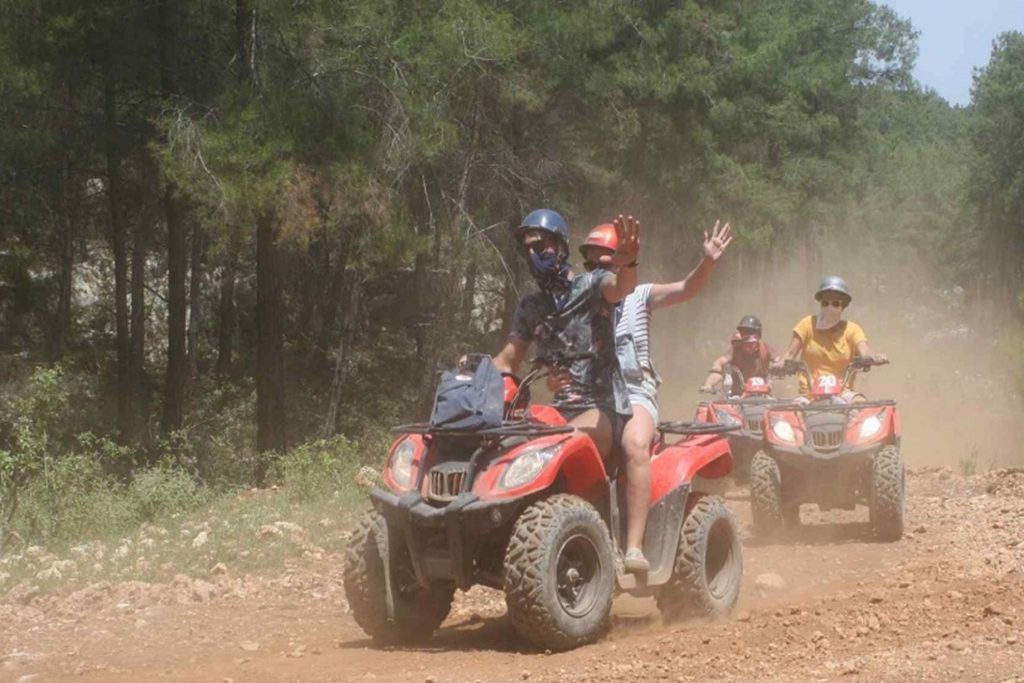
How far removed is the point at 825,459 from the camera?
12852 mm

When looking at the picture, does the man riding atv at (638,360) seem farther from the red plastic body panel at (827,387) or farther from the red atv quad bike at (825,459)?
the red plastic body panel at (827,387)

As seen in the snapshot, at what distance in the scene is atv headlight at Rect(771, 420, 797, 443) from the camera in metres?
13.1

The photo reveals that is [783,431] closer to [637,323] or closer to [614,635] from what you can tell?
[637,323]

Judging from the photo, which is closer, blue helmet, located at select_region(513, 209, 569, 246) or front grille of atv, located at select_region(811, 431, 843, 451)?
blue helmet, located at select_region(513, 209, 569, 246)

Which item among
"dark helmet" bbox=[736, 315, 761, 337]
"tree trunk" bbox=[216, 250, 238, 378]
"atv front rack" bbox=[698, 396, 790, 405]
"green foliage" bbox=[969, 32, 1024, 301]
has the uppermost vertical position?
"green foliage" bbox=[969, 32, 1024, 301]

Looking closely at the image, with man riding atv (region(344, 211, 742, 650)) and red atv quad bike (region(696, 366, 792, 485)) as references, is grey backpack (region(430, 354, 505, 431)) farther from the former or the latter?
red atv quad bike (region(696, 366, 792, 485))

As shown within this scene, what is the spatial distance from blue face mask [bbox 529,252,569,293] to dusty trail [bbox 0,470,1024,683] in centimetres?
189

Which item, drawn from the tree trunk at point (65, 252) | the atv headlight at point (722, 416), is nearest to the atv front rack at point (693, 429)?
the atv headlight at point (722, 416)

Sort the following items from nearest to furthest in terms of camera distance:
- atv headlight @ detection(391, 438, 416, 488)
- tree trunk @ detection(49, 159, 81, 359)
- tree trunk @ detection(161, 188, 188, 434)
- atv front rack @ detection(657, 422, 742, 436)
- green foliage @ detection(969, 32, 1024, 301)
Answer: atv headlight @ detection(391, 438, 416, 488) < atv front rack @ detection(657, 422, 742, 436) < tree trunk @ detection(161, 188, 188, 434) < tree trunk @ detection(49, 159, 81, 359) < green foliage @ detection(969, 32, 1024, 301)

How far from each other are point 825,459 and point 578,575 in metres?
5.32

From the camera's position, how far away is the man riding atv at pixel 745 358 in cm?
1663

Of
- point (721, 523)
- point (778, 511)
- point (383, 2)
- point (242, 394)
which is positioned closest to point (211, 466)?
point (383, 2)

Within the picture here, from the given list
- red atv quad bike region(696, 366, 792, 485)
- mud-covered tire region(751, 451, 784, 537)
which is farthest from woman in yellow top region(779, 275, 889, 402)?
mud-covered tire region(751, 451, 784, 537)

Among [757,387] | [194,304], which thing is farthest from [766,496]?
[194,304]
